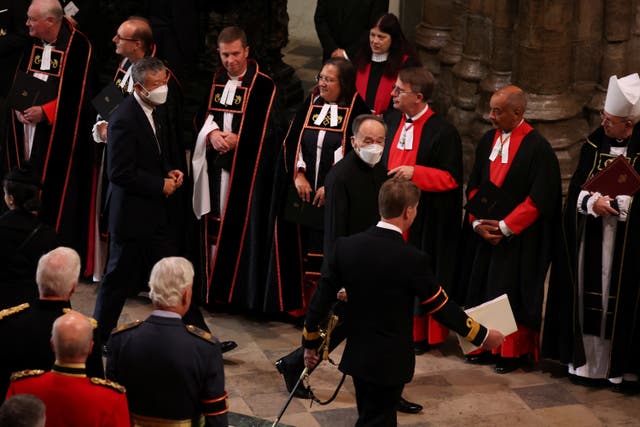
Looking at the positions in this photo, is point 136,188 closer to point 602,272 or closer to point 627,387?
point 602,272

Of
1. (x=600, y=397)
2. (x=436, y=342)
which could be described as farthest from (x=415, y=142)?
(x=600, y=397)

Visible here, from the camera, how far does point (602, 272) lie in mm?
7332

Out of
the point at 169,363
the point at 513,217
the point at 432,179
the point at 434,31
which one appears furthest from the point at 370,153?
the point at 434,31

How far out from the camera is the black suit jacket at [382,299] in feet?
18.4

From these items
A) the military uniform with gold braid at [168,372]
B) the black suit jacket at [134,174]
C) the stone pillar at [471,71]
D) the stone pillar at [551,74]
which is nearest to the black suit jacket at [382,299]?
the military uniform with gold braid at [168,372]

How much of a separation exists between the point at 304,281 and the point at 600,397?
78.0 inches

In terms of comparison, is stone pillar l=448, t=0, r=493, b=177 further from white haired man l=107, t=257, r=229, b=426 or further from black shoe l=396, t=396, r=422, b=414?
white haired man l=107, t=257, r=229, b=426

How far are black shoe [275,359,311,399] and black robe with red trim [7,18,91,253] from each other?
2324 mm

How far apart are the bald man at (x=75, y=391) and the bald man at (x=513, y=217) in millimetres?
3176

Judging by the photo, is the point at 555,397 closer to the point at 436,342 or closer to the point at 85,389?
the point at 436,342

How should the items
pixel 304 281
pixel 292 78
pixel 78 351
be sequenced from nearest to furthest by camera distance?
pixel 78 351 < pixel 304 281 < pixel 292 78

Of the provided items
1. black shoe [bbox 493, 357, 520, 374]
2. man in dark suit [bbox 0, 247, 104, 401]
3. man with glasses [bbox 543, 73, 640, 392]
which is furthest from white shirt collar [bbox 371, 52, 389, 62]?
man in dark suit [bbox 0, 247, 104, 401]

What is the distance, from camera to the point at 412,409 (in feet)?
22.9

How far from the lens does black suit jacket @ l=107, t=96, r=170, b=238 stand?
7.10 meters
